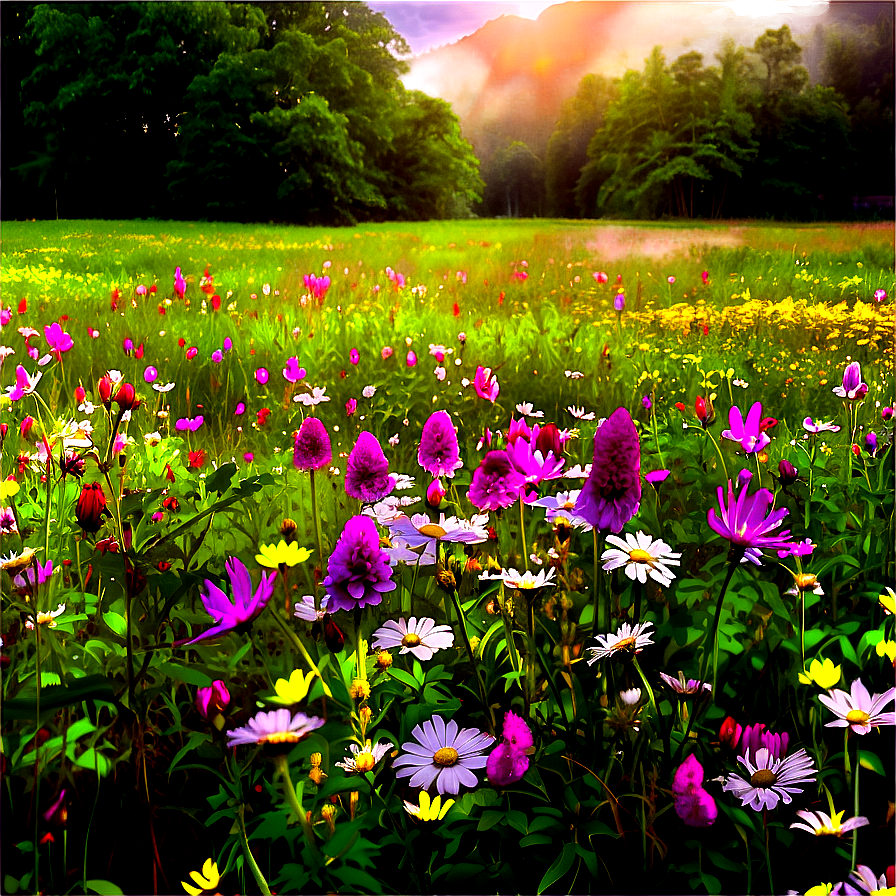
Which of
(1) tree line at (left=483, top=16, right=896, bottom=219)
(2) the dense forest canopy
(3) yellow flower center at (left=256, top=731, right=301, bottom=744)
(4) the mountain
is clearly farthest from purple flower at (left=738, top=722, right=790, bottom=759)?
(1) tree line at (left=483, top=16, right=896, bottom=219)

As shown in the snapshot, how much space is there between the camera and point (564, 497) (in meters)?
1.33

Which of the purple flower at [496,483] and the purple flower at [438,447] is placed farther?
the purple flower at [438,447]

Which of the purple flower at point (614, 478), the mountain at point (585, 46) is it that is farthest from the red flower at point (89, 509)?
the mountain at point (585, 46)

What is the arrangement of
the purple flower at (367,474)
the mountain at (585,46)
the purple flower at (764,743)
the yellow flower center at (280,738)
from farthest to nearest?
the mountain at (585,46) < the purple flower at (367,474) < the purple flower at (764,743) < the yellow flower center at (280,738)

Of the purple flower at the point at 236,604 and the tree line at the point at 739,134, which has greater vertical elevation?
the tree line at the point at 739,134

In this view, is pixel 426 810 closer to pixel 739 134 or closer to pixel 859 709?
pixel 859 709

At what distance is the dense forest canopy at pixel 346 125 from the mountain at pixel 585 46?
0.70 metres

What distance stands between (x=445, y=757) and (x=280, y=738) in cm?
38

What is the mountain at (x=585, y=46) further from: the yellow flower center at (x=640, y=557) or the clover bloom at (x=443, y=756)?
the clover bloom at (x=443, y=756)

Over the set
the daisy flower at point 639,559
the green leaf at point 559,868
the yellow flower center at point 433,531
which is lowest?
the green leaf at point 559,868

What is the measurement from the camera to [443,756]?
974 mm

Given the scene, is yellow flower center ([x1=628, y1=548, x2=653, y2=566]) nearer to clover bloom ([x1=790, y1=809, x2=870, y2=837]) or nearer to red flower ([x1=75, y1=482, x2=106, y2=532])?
clover bloom ([x1=790, y1=809, x2=870, y2=837])

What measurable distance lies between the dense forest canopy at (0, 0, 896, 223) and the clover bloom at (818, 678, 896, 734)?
14227 mm

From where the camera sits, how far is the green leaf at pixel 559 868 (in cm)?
86
